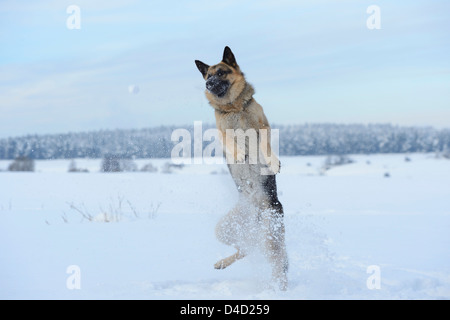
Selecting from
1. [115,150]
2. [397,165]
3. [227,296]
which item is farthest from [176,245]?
[397,165]

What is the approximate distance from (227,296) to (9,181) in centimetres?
1364

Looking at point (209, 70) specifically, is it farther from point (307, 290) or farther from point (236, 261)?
point (307, 290)

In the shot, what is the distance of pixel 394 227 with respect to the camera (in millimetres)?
8586

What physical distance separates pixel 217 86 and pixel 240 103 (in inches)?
13.2

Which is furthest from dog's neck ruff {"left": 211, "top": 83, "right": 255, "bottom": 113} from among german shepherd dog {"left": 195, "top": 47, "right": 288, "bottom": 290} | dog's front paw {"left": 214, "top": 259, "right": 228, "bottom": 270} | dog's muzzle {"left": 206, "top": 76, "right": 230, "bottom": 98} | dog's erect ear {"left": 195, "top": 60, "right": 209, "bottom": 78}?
dog's front paw {"left": 214, "top": 259, "right": 228, "bottom": 270}

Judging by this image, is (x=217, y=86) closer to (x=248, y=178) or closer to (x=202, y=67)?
(x=202, y=67)

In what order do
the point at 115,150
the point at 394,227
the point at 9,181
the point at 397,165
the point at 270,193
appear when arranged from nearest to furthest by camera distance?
1. the point at 270,193
2. the point at 394,227
3. the point at 115,150
4. the point at 9,181
5. the point at 397,165

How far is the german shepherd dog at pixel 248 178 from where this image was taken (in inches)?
195

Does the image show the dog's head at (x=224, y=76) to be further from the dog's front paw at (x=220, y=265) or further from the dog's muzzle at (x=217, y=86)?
the dog's front paw at (x=220, y=265)

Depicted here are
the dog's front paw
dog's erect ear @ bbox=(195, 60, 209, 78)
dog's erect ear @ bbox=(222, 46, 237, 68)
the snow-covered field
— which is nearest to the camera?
the snow-covered field

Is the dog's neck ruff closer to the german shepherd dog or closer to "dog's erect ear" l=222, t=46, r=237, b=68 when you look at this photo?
the german shepherd dog

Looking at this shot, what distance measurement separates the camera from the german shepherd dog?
4949mm

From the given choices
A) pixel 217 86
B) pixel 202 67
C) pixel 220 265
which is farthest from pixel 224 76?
pixel 220 265

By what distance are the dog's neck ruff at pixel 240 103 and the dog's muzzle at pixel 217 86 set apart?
0.14 m
